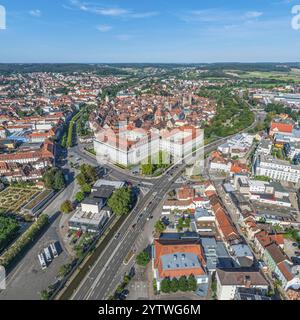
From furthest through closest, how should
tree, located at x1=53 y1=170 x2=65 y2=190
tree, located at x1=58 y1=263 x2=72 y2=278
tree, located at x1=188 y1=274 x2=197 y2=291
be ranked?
tree, located at x1=53 y1=170 x2=65 y2=190
tree, located at x1=58 y1=263 x2=72 y2=278
tree, located at x1=188 y1=274 x2=197 y2=291

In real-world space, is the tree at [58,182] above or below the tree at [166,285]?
above

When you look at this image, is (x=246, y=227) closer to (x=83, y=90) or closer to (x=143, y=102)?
(x=143, y=102)

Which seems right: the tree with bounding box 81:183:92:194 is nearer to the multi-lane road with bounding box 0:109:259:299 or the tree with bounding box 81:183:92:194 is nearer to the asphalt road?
the multi-lane road with bounding box 0:109:259:299

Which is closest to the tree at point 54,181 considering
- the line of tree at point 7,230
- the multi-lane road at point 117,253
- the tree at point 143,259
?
the line of tree at point 7,230

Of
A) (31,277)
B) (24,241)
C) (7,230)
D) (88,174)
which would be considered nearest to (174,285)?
(31,277)

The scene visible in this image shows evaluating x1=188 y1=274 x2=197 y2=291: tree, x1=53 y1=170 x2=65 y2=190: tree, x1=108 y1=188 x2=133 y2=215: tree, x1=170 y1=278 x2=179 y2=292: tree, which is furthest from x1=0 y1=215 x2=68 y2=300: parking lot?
x1=188 y1=274 x2=197 y2=291: tree

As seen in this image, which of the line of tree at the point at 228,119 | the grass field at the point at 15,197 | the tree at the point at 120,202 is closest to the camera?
the tree at the point at 120,202

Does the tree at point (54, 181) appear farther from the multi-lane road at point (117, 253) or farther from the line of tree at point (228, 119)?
the line of tree at point (228, 119)
